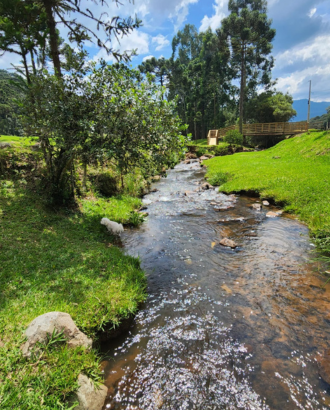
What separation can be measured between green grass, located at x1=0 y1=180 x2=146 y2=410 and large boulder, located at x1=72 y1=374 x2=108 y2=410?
0.37ft

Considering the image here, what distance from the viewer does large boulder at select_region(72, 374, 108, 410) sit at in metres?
2.86

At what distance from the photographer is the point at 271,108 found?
44438 mm

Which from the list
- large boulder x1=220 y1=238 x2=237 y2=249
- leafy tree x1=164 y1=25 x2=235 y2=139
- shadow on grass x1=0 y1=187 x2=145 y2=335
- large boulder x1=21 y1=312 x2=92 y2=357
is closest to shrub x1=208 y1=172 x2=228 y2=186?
large boulder x1=220 y1=238 x2=237 y2=249

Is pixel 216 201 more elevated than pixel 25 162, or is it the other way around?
pixel 25 162

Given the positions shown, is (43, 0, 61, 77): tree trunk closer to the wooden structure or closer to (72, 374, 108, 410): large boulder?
(72, 374, 108, 410): large boulder

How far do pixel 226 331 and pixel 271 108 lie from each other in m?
50.6

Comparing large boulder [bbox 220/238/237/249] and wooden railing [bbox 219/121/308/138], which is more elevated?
wooden railing [bbox 219/121/308/138]

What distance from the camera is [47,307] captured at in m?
4.01

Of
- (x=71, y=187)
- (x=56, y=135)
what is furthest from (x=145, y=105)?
(x=71, y=187)

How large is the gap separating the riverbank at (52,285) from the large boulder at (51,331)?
11cm

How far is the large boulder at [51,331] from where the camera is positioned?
127 inches

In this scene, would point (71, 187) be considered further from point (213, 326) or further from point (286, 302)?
point (286, 302)

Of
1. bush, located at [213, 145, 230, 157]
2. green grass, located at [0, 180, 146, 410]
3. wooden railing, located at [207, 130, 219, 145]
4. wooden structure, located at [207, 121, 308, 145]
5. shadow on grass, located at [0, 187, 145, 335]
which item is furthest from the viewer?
wooden railing, located at [207, 130, 219, 145]

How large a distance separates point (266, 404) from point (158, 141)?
6.87m
